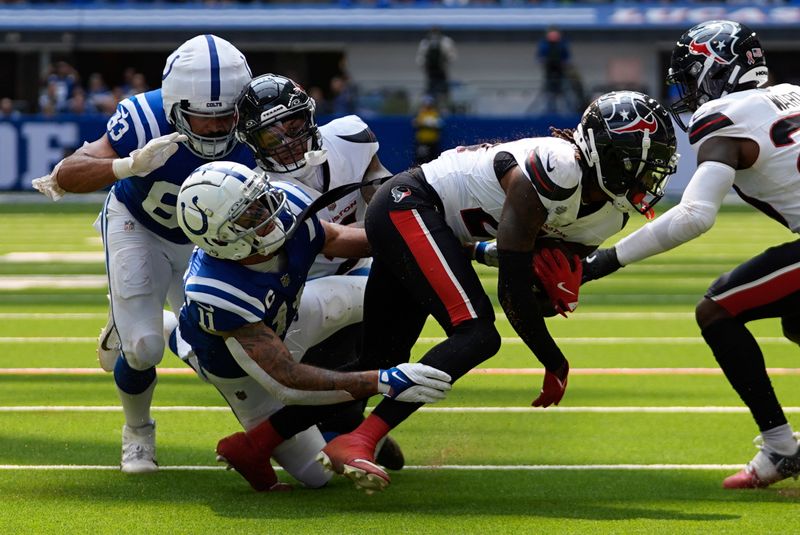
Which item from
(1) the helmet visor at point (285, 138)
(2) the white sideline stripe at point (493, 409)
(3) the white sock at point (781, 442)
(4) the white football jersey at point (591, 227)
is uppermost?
(1) the helmet visor at point (285, 138)

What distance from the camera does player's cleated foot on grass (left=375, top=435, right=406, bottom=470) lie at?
482 cm

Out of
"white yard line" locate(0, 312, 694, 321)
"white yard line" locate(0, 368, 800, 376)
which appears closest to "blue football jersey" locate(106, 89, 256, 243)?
"white yard line" locate(0, 368, 800, 376)

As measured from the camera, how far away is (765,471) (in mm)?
4461

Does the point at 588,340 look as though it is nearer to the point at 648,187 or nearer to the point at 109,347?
the point at 109,347

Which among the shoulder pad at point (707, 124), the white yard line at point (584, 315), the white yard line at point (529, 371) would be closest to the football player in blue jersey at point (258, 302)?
the shoulder pad at point (707, 124)

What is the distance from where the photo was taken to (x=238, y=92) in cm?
493

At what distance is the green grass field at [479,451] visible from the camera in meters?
4.09

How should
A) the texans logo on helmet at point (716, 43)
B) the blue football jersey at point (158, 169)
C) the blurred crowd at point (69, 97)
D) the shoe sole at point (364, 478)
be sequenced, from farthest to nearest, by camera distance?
the blurred crowd at point (69, 97) < the blue football jersey at point (158, 169) < the texans logo on helmet at point (716, 43) < the shoe sole at point (364, 478)

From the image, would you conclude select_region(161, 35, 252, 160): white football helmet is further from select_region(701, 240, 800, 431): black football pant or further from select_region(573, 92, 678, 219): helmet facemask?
select_region(701, 240, 800, 431): black football pant

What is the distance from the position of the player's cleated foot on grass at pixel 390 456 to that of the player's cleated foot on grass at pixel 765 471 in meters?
1.21

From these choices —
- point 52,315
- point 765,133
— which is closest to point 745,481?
point 765,133

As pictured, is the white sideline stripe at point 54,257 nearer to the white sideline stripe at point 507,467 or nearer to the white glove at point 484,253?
the white sideline stripe at point 507,467

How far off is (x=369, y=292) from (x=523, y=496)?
3.00ft

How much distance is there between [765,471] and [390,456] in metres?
1.38
